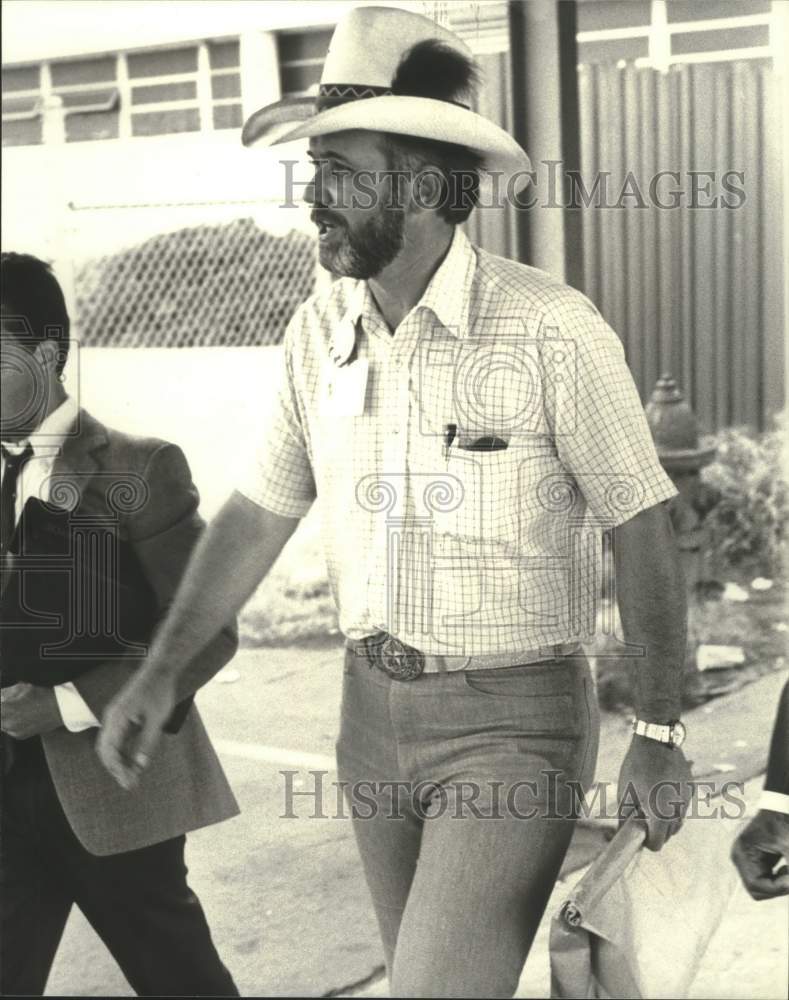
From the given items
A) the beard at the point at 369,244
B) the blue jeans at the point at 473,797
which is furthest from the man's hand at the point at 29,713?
the beard at the point at 369,244

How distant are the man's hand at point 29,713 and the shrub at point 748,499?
153cm

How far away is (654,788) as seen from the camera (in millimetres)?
2357

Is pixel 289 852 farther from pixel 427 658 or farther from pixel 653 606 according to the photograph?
pixel 653 606

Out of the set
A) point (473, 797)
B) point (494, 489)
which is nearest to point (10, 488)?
point (494, 489)

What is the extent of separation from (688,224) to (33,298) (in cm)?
142

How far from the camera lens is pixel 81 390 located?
10.8ft

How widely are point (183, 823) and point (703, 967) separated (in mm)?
1214

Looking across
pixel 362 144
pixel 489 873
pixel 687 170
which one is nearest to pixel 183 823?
pixel 489 873

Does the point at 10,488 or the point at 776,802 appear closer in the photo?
the point at 776,802

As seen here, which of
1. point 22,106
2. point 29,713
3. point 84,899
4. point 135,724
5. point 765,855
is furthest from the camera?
point 22,106

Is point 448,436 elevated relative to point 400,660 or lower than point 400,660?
elevated

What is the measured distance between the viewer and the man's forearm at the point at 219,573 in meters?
2.67

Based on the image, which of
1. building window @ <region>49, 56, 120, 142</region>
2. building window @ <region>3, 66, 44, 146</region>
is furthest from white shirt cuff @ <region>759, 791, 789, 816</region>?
building window @ <region>3, 66, 44, 146</region>

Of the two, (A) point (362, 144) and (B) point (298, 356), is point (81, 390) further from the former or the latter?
(A) point (362, 144)
